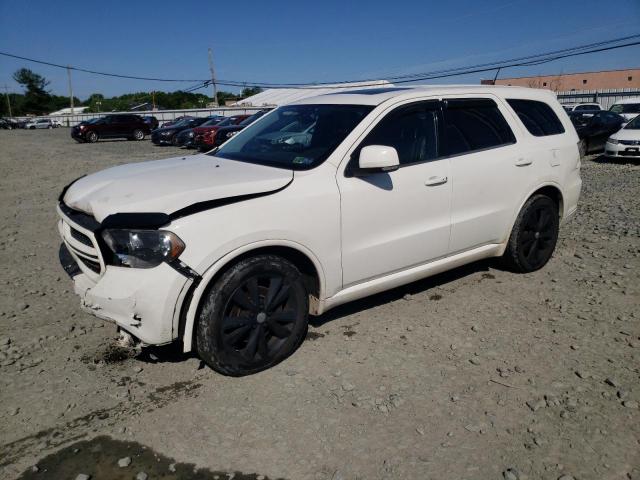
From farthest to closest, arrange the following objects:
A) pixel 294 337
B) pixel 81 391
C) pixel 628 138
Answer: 1. pixel 628 138
2. pixel 294 337
3. pixel 81 391

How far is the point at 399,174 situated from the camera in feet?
12.3

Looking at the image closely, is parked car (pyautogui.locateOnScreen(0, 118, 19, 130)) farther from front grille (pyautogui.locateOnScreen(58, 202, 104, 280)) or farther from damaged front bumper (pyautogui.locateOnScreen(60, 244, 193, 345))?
damaged front bumper (pyautogui.locateOnScreen(60, 244, 193, 345))

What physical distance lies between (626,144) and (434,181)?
11853 mm

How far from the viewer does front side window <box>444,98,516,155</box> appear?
4.16 m

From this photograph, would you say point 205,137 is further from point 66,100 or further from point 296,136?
point 66,100

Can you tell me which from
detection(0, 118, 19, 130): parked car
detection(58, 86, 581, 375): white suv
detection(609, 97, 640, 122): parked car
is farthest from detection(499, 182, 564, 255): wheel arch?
detection(0, 118, 19, 130): parked car

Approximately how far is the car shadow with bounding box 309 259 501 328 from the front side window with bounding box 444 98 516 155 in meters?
1.34

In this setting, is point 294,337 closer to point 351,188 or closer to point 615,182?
point 351,188

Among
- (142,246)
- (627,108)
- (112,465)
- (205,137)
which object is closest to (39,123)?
(205,137)

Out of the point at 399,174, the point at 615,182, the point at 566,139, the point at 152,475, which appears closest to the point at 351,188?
the point at 399,174

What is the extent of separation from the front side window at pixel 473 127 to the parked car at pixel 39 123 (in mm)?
65291

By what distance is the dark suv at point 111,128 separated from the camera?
2920 cm

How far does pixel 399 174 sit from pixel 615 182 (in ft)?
28.8

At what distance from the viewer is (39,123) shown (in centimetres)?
6000
